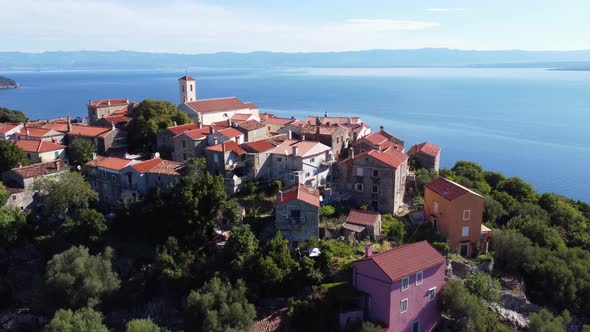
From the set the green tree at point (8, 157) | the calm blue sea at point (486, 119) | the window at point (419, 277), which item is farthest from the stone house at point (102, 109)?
the calm blue sea at point (486, 119)

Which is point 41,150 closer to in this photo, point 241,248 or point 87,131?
point 87,131

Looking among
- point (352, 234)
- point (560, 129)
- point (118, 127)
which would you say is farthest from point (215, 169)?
point (560, 129)

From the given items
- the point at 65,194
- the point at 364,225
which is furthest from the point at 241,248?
the point at 65,194

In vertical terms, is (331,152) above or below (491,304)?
above

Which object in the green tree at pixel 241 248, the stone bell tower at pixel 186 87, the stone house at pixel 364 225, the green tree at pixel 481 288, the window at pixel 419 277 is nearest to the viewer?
the window at pixel 419 277

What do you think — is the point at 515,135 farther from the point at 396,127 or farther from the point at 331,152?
the point at 331,152

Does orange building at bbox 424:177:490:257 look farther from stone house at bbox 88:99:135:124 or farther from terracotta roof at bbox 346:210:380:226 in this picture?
stone house at bbox 88:99:135:124

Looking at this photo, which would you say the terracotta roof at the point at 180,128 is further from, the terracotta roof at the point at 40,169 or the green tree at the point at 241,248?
the green tree at the point at 241,248
